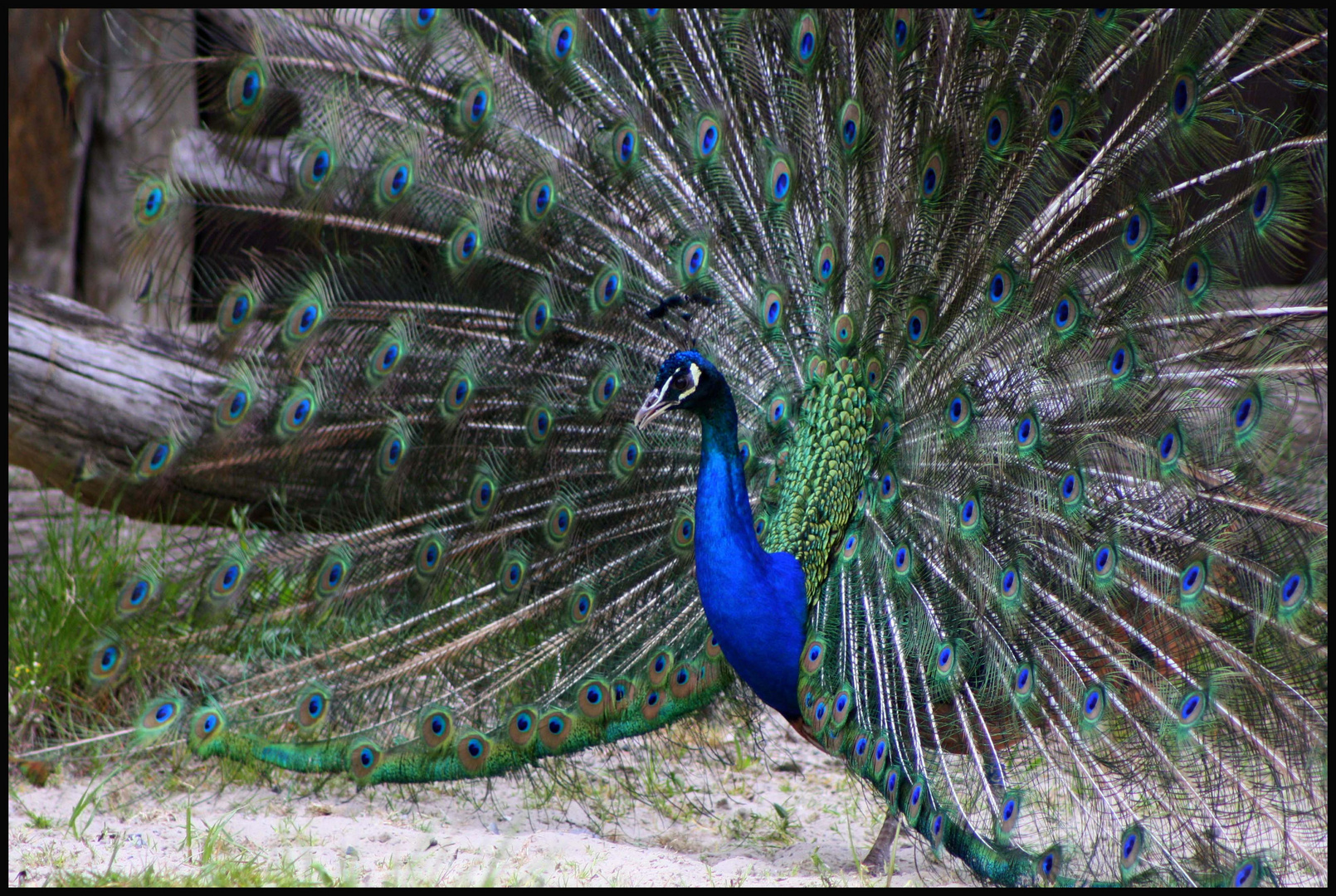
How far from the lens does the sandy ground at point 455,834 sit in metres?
2.43

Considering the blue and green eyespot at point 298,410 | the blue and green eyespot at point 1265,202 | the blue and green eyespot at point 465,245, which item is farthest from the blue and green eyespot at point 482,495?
the blue and green eyespot at point 1265,202

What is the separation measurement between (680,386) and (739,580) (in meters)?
0.43

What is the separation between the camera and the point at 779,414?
2656 millimetres

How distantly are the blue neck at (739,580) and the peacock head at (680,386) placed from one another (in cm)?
4

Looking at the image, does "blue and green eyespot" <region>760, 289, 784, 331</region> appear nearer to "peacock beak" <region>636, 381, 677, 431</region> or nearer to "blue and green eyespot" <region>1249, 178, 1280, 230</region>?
"peacock beak" <region>636, 381, 677, 431</region>

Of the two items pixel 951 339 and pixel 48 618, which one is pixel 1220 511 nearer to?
pixel 951 339

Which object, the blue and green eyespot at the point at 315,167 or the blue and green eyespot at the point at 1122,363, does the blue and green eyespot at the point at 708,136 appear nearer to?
the blue and green eyespot at the point at 315,167

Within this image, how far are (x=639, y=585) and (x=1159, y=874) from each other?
52.7 inches

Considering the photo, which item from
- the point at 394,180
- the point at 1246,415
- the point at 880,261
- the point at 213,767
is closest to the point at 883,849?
the point at 1246,415

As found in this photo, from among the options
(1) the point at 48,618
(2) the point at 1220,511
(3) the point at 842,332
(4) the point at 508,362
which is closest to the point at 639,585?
(4) the point at 508,362

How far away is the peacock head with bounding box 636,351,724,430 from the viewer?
2.29 m

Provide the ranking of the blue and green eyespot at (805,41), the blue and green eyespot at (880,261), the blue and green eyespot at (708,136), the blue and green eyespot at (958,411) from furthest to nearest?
the blue and green eyespot at (708,136) → the blue and green eyespot at (805,41) → the blue and green eyespot at (880,261) → the blue and green eyespot at (958,411)

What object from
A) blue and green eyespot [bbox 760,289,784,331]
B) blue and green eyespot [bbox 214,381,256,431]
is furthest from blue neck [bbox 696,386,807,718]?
blue and green eyespot [bbox 214,381,256,431]

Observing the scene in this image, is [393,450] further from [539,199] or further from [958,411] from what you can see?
[958,411]
